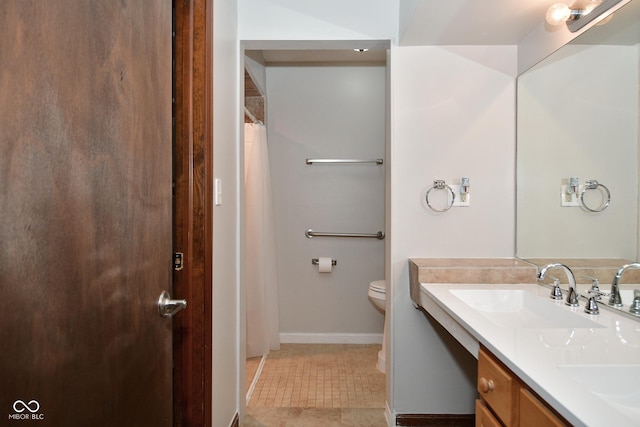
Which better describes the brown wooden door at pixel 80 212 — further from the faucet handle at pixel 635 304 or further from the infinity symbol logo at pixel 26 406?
the faucet handle at pixel 635 304

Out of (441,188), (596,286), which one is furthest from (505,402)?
(441,188)

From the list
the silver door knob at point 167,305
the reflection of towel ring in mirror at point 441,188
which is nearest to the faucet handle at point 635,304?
the reflection of towel ring in mirror at point 441,188

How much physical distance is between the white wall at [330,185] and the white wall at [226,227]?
1.23 metres

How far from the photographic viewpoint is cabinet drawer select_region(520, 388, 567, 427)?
0.79 meters

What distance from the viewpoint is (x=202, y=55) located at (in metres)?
1.43

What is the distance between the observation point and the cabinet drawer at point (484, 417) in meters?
1.10

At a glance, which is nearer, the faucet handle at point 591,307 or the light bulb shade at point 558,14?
the faucet handle at point 591,307

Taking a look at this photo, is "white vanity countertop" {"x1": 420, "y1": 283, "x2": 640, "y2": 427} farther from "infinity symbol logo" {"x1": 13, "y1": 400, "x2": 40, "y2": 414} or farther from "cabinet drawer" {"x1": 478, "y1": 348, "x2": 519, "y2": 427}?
"infinity symbol logo" {"x1": 13, "y1": 400, "x2": 40, "y2": 414}

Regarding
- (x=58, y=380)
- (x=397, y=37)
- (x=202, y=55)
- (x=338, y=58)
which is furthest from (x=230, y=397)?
(x=338, y=58)

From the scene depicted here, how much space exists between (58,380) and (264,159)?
7.88ft

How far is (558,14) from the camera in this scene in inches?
62.7

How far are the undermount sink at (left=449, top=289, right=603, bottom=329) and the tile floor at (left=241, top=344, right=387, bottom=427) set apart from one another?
0.92 metres

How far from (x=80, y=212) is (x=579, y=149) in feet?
5.85

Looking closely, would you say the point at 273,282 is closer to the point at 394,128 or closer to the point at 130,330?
the point at 394,128
